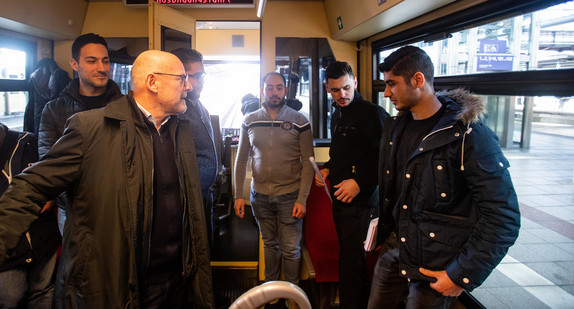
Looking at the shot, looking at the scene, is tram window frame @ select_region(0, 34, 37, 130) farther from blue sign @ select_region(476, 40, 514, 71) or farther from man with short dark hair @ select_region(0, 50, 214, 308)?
blue sign @ select_region(476, 40, 514, 71)

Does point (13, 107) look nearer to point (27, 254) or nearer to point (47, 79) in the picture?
point (47, 79)

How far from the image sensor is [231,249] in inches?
158

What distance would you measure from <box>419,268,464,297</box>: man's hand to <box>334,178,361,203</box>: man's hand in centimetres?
81

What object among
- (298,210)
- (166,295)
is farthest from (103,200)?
(298,210)

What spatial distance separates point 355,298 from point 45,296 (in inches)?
78.9

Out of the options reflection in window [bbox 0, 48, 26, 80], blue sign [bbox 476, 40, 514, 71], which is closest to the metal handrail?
blue sign [bbox 476, 40, 514, 71]

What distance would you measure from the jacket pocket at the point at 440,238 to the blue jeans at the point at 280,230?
4.30ft

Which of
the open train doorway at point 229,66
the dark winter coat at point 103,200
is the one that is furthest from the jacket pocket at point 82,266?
the open train doorway at point 229,66

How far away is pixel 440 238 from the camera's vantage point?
1.64 m

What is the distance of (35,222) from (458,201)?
7.71 feet

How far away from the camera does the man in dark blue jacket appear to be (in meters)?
1.49

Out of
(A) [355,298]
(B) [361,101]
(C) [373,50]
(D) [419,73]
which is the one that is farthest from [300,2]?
(A) [355,298]

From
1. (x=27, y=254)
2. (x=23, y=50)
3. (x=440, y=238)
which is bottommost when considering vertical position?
(x=27, y=254)

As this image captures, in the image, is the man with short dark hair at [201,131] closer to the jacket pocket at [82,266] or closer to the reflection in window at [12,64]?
the jacket pocket at [82,266]
